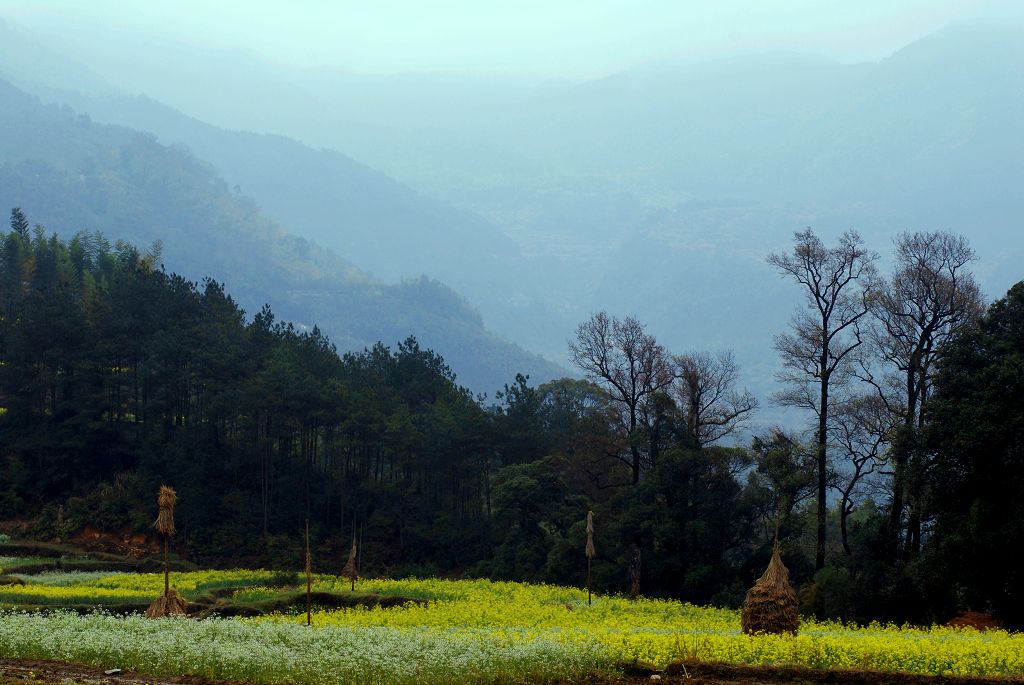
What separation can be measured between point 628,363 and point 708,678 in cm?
3181

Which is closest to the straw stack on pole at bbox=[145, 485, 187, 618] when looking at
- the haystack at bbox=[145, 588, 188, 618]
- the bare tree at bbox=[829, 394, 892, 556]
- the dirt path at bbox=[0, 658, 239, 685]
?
the haystack at bbox=[145, 588, 188, 618]

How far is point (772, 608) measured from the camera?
25.5m

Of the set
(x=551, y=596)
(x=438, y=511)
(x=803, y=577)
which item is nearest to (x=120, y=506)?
(x=438, y=511)

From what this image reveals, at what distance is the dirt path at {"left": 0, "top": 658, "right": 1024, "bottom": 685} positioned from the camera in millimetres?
19062

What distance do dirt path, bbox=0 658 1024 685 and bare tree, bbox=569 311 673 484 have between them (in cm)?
2998

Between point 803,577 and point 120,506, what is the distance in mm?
41977

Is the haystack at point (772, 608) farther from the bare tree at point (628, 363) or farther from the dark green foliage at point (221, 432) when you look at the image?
the dark green foliage at point (221, 432)

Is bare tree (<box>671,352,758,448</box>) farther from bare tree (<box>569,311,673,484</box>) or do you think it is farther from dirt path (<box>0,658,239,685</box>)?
dirt path (<box>0,658,239,685</box>)

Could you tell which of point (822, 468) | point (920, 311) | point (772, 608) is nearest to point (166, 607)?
point (772, 608)

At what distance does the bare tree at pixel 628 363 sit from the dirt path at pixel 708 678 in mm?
29981

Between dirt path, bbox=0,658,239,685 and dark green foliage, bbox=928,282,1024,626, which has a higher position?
dark green foliage, bbox=928,282,1024,626

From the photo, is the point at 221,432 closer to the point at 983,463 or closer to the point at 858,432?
the point at 858,432

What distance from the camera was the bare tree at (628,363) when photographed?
166 ft

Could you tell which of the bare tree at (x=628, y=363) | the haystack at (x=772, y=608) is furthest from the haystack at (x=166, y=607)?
the bare tree at (x=628, y=363)
